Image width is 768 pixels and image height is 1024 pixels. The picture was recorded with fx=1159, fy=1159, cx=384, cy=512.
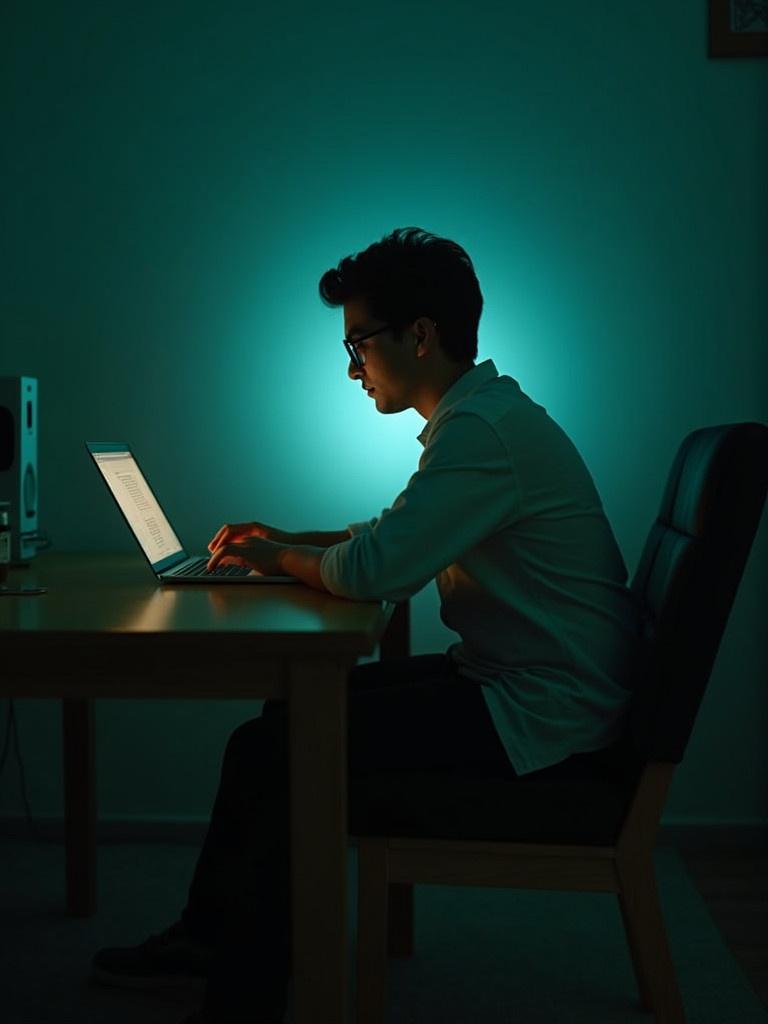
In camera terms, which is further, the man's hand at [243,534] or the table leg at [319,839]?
the man's hand at [243,534]

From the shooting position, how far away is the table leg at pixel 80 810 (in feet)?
8.02

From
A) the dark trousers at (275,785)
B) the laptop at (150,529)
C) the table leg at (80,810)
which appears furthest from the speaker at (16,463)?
the dark trousers at (275,785)

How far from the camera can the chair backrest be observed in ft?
5.21

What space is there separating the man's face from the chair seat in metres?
0.68

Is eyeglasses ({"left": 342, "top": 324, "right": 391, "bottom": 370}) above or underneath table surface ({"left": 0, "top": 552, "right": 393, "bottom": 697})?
above

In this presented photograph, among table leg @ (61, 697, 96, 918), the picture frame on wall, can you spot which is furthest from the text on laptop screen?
the picture frame on wall

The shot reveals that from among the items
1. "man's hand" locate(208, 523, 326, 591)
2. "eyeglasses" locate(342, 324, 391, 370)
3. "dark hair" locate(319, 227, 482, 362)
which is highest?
"dark hair" locate(319, 227, 482, 362)

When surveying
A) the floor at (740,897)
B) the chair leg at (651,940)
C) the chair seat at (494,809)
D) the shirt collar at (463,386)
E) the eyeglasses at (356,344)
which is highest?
the eyeglasses at (356,344)

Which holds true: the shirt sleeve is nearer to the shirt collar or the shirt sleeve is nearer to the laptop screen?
the shirt collar

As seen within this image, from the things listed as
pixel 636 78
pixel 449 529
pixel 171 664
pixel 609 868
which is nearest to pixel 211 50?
pixel 636 78

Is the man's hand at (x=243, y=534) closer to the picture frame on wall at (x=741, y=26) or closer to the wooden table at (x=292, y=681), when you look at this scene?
the wooden table at (x=292, y=681)

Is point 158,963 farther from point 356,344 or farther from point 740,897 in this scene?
point 740,897

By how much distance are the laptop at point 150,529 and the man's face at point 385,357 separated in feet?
1.20

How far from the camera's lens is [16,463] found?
2367mm
